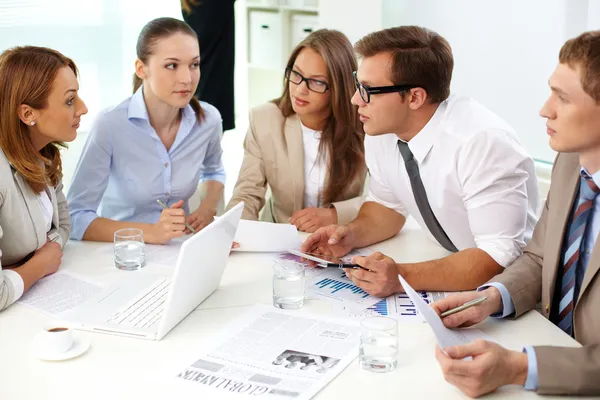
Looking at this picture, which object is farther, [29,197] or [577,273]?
[29,197]

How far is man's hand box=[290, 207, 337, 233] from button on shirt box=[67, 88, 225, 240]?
0.56 meters

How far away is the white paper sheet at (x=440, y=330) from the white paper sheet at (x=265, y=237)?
667mm

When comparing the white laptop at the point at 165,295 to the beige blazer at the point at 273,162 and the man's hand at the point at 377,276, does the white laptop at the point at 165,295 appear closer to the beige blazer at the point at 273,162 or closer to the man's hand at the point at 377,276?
the man's hand at the point at 377,276

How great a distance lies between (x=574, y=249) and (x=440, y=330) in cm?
47

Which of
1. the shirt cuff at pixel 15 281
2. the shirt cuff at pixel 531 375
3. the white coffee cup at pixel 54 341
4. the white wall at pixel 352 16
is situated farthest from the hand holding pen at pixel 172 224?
the white wall at pixel 352 16

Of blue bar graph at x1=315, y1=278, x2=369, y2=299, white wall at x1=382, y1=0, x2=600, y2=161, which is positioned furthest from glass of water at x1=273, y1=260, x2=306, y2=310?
white wall at x1=382, y1=0, x2=600, y2=161

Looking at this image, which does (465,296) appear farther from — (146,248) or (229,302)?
(146,248)

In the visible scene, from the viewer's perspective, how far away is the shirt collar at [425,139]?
7.30 feet

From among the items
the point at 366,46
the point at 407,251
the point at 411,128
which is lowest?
the point at 407,251

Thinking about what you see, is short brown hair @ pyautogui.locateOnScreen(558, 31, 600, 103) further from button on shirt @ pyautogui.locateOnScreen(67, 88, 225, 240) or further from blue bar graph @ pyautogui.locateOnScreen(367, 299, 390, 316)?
button on shirt @ pyautogui.locateOnScreen(67, 88, 225, 240)

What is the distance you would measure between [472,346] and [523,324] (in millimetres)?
368

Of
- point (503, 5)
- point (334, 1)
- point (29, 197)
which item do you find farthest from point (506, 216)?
point (334, 1)

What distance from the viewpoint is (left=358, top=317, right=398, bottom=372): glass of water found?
152cm

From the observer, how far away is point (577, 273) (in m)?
1.80
